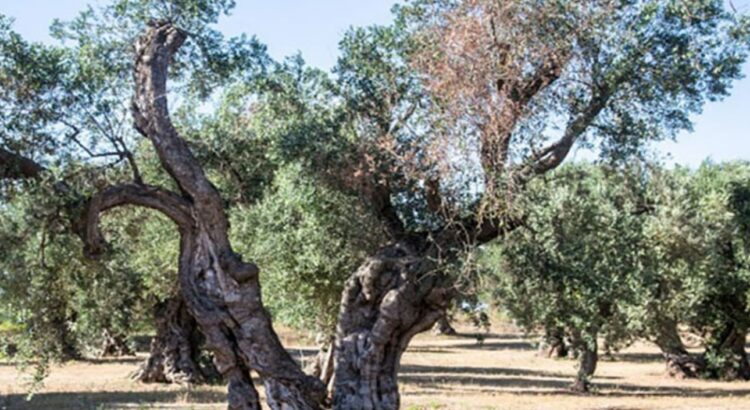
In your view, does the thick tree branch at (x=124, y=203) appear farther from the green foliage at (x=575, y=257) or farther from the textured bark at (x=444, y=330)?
the textured bark at (x=444, y=330)

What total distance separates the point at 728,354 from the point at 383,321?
1991 centimetres

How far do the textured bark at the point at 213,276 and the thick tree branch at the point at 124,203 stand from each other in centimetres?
1

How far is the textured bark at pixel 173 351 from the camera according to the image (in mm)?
25188

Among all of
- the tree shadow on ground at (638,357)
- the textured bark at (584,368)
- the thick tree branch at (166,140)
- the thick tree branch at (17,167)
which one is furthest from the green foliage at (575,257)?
the tree shadow on ground at (638,357)

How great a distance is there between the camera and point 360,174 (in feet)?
42.3

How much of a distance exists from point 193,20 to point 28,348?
541 cm

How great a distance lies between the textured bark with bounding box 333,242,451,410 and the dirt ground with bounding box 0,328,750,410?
3764mm

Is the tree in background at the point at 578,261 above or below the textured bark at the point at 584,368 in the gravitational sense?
above

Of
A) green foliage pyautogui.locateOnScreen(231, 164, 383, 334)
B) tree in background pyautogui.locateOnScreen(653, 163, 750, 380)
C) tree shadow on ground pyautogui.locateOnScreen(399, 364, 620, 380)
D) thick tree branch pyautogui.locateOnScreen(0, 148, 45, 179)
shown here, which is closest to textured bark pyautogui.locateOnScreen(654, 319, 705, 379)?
tree in background pyautogui.locateOnScreen(653, 163, 750, 380)

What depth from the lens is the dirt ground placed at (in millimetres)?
19797

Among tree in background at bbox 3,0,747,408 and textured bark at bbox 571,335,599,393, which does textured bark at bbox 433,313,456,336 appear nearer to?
textured bark at bbox 571,335,599,393

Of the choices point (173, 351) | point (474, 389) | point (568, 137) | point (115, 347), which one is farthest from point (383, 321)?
point (115, 347)

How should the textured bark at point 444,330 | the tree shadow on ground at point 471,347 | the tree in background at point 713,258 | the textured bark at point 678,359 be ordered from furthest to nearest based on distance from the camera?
the textured bark at point 444,330 < the tree shadow on ground at point 471,347 < the textured bark at point 678,359 < the tree in background at point 713,258

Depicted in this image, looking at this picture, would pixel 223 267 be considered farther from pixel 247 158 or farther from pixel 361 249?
pixel 247 158
